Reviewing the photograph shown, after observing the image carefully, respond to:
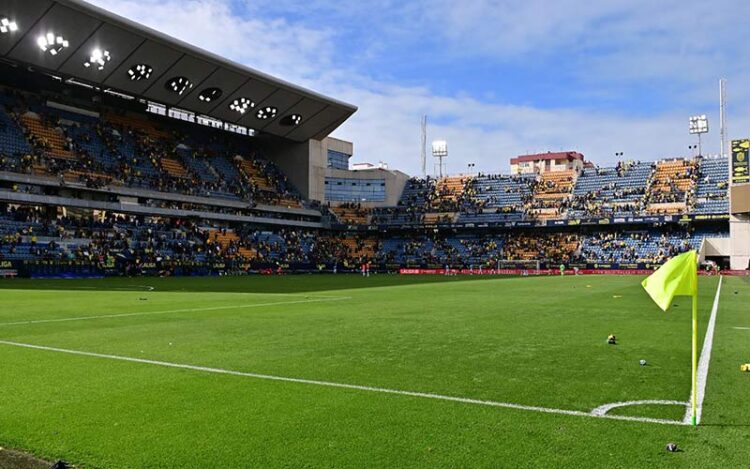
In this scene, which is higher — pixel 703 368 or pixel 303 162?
pixel 303 162

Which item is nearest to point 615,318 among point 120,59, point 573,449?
point 573,449

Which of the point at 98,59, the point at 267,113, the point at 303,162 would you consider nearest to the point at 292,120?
the point at 267,113

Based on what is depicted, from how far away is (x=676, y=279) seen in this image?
580cm

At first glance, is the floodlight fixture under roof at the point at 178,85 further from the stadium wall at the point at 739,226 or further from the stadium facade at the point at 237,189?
the stadium wall at the point at 739,226

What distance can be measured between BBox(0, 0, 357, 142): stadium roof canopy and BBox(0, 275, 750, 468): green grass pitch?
141 ft

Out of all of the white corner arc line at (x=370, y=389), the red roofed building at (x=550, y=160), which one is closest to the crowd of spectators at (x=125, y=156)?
the white corner arc line at (x=370, y=389)

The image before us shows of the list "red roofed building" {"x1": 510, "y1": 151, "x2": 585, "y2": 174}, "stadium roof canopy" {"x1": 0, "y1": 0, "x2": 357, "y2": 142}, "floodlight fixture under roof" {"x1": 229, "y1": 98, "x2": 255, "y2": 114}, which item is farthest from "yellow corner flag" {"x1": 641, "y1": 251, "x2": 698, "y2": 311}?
"red roofed building" {"x1": 510, "y1": 151, "x2": 585, "y2": 174}

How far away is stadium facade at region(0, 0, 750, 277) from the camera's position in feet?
166

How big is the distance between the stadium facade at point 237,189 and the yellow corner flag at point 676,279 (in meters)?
48.1

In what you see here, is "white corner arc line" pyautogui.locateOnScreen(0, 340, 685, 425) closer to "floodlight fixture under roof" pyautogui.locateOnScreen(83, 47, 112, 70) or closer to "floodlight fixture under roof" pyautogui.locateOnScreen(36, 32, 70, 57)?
"floodlight fixture under roof" pyautogui.locateOnScreen(36, 32, 70, 57)

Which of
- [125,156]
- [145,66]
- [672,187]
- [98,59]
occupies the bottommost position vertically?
[672,187]

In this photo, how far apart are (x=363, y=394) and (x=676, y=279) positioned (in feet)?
11.8

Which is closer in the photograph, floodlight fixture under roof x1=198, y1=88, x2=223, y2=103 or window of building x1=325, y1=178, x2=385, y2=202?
floodlight fixture under roof x1=198, y1=88, x2=223, y2=103

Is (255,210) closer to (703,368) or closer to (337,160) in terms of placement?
(337,160)
